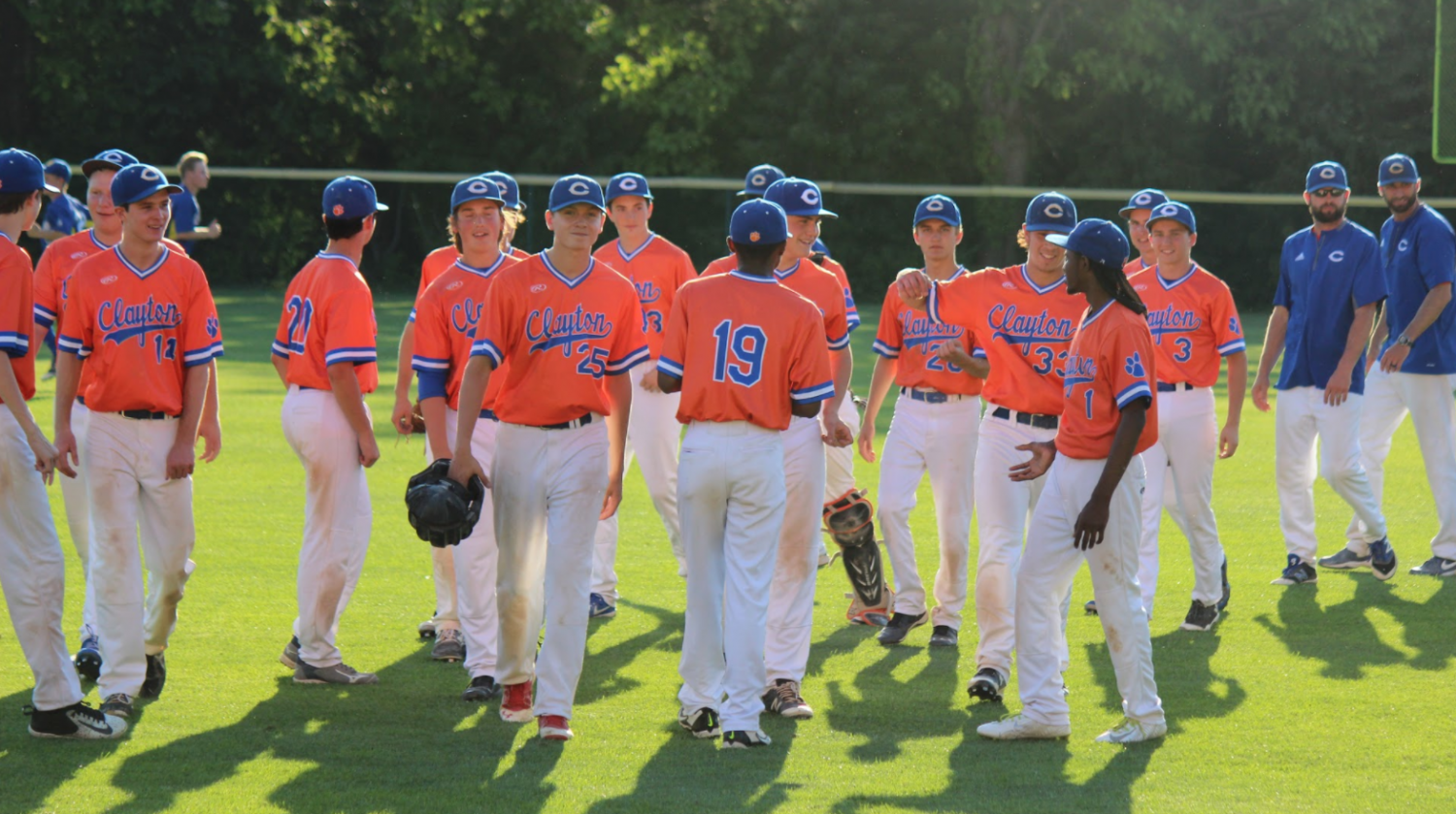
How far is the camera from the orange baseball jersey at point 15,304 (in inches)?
228

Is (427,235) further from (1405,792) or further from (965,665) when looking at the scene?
(1405,792)

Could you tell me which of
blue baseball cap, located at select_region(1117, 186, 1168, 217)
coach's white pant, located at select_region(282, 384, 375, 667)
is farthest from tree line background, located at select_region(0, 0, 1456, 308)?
coach's white pant, located at select_region(282, 384, 375, 667)

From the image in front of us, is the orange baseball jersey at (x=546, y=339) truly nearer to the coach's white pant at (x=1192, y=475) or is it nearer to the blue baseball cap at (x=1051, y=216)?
the blue baseball cap at (x=1051, y=216)

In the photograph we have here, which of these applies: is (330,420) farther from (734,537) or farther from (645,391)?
(645,391)

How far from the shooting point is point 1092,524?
229 inches

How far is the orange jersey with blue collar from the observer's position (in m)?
8.27

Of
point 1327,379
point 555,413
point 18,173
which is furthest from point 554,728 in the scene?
point 1327,379

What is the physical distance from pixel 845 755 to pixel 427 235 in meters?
25.3

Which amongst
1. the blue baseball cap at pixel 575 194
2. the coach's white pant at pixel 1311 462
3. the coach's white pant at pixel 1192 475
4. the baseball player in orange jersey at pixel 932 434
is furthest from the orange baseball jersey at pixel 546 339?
the coach's white pant at pixel 1311 462

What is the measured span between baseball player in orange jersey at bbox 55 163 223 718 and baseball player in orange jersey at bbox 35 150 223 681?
4.4 inches

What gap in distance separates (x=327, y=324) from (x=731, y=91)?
27.4m

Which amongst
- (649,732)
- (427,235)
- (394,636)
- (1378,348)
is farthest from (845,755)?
(427,235)

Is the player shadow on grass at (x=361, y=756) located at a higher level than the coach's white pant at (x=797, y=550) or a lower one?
lower

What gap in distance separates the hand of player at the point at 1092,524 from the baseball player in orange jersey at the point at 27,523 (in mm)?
3862
